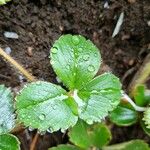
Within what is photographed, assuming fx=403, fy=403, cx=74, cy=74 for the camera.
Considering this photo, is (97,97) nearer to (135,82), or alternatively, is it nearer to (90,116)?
(90,116)

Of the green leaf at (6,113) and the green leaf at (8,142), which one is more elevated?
the green leaf at (6,113)

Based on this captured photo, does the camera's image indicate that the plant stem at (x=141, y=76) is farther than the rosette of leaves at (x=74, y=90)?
Yes

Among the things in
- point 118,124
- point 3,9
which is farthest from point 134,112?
point 3,9

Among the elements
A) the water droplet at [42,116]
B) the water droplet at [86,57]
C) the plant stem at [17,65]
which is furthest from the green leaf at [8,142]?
the water droplet at [86,57]

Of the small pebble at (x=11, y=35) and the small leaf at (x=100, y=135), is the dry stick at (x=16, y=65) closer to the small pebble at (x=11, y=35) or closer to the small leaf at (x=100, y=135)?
the small pebble at (x=11, y=35)

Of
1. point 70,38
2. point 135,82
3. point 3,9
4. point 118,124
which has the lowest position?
point 118,124

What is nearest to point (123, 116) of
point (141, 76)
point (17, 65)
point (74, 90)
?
point (141, 76)

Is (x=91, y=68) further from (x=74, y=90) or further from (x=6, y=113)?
(x=6, y=113)
